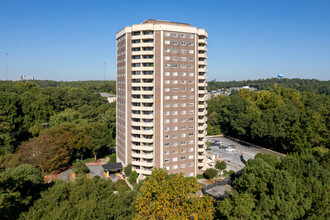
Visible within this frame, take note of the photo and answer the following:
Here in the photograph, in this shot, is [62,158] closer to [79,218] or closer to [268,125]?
[79,218]

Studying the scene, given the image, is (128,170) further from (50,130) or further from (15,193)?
(15,193)

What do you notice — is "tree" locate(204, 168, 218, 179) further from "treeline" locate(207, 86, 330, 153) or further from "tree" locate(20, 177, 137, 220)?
"tree" locate(20, 177, 137, 220)

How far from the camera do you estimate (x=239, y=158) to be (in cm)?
6356

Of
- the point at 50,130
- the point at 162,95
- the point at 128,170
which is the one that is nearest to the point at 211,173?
the point at 128,170

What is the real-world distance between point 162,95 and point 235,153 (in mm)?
32922

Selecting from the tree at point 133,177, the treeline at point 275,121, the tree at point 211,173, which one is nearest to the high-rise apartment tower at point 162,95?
the tree at point 133,177

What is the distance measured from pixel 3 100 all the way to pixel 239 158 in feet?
211

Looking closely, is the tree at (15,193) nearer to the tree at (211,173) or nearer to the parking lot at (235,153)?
the tree at (211,173)

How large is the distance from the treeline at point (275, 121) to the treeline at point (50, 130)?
41.0 metres

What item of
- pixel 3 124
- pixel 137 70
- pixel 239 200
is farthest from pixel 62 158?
pixel 239 200

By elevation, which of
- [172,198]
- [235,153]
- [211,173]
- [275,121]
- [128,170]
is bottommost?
[235,153]

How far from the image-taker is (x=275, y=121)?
6788 cm

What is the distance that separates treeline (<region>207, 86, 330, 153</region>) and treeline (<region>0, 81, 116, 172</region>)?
135 feet

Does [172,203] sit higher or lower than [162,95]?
lower
